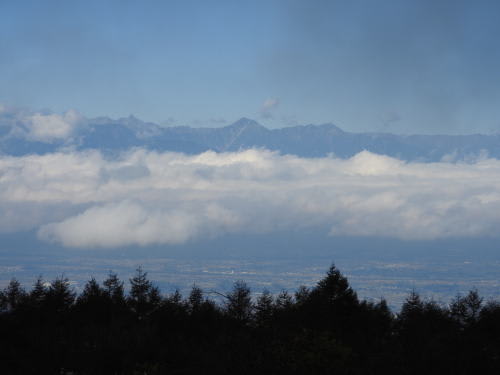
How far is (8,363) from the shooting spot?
1211 inches

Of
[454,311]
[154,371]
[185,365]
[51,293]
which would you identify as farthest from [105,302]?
[454,311]

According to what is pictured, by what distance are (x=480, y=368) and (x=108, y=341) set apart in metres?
20.2

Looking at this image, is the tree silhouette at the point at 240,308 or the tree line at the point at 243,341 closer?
the tree line at the point at 243,341

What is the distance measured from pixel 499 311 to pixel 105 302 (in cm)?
3803

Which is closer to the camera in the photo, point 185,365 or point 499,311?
point 185,365

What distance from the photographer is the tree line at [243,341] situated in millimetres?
28484

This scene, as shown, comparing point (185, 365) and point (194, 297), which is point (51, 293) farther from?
point (185, 365)

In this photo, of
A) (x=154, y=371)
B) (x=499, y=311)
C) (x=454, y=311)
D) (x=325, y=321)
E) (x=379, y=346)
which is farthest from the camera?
(x=454, y=311)

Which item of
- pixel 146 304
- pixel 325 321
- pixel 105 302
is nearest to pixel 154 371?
pixel 325 321

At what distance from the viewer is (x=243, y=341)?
3116 cm

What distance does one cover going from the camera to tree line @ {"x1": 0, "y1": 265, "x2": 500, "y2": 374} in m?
28.5

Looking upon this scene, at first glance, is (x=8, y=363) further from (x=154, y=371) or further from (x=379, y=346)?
(x=379, y=346)

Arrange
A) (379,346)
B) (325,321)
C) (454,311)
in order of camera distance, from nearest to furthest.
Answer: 1. (379,346)
2. (325,321)
3. (454,311)

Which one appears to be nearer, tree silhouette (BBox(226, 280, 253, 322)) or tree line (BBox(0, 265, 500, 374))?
tree line (BBox(0, 265, 500, 374))
